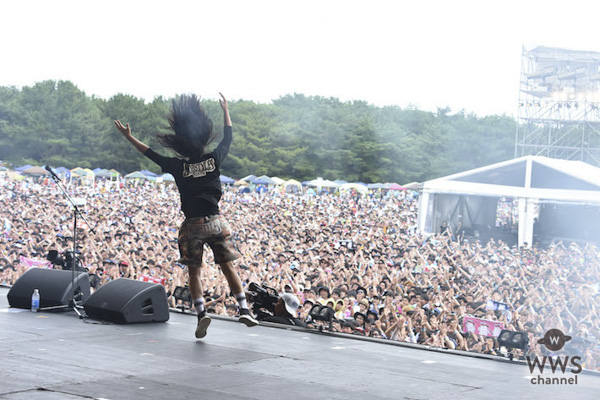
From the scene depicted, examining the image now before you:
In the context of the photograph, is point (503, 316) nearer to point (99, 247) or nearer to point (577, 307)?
point (577, 307)

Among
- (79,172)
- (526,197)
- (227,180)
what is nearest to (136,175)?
(79,172)

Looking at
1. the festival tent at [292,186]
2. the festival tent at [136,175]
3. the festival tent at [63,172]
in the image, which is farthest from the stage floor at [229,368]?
the festival tent at [63,172]

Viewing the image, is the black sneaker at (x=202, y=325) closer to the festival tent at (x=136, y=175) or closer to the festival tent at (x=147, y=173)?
the festival tent at (x=136, y=175)

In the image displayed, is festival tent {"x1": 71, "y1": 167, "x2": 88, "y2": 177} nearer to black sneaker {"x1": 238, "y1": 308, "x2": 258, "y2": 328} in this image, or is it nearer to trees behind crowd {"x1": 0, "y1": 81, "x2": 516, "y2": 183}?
trees behind crowd {"x1": 0, "y1": 81, "x2": 516, "y2": 183}

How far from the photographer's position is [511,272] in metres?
11.1

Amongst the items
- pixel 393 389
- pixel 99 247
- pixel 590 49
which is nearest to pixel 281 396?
pixel 393 389

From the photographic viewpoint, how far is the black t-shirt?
15.4 ft

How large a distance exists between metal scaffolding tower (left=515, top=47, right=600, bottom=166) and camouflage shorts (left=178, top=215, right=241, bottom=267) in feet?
96.7

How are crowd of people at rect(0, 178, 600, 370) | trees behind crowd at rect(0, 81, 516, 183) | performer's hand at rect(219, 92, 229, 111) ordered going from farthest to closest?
trees behind crowd at rect(0, 81, 516, 183)
crowd of people at rect(0, 178, 600, 370)
performer's hand at rect(219, 92, 229, 111)

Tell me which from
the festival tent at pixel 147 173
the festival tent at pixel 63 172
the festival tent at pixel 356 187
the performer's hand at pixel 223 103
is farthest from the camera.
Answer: the festival tent at pixel 147 173

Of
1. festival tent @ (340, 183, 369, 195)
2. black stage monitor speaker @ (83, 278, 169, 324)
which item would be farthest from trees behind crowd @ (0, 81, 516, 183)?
black stage monitor speaker @ (83, 278, 169, 324)

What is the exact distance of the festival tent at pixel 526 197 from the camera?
17.9 metres

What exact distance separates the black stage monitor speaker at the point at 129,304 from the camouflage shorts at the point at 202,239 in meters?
0.87

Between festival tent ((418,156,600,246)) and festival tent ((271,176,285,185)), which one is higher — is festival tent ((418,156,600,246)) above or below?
below
